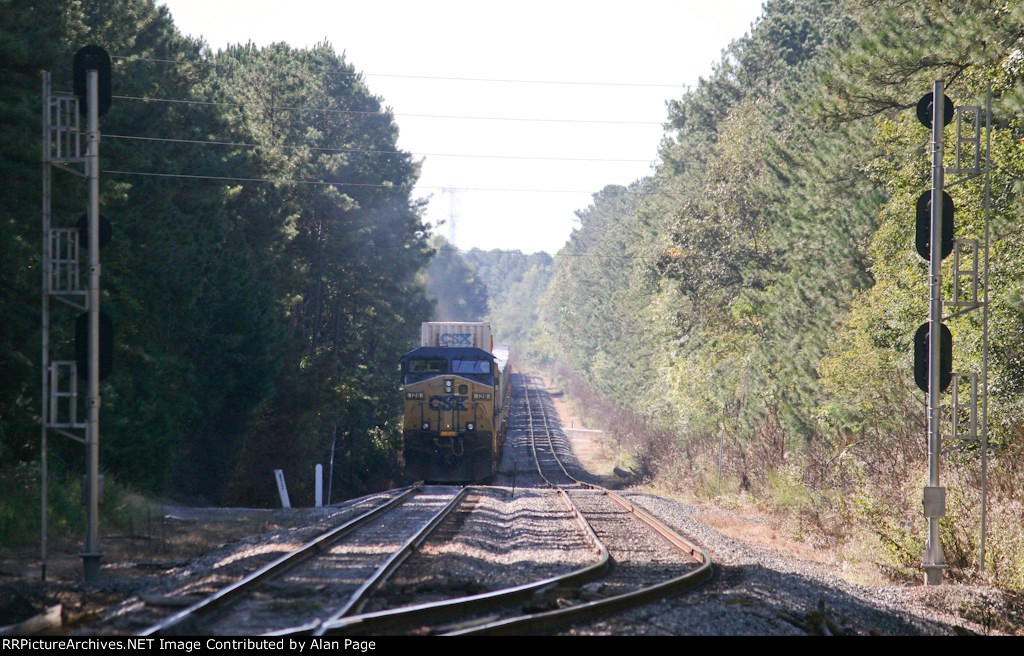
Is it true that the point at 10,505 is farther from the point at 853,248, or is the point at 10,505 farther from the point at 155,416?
the point at 853,248

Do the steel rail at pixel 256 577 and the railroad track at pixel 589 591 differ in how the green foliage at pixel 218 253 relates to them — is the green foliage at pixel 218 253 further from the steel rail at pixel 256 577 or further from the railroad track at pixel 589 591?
the railroad track at pixel 589 591

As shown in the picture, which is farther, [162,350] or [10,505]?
[162,350]

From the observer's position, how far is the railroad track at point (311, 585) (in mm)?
8797

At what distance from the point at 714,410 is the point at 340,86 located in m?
25.1

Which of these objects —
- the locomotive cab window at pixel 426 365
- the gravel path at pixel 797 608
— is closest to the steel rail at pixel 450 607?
the gravel path at pixel 797 608

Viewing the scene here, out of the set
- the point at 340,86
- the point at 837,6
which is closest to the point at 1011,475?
the point at 837,6

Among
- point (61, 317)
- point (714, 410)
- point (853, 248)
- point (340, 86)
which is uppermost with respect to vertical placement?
point (340, 86)

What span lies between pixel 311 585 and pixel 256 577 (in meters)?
0.58

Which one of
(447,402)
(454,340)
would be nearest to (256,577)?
(447,402)

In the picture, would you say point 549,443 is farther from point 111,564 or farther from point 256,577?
point 256,577

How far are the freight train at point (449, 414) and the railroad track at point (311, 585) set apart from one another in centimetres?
1339

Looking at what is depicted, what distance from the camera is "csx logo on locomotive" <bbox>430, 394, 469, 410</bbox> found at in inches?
1222

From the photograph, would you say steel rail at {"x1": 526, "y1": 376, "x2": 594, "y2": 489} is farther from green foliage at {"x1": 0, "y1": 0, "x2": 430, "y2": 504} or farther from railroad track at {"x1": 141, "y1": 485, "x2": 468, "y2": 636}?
railroad track at {"x1": 141, "y1": 485, "x2": 468, "y2": 636}

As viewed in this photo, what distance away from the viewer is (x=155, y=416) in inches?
1067
